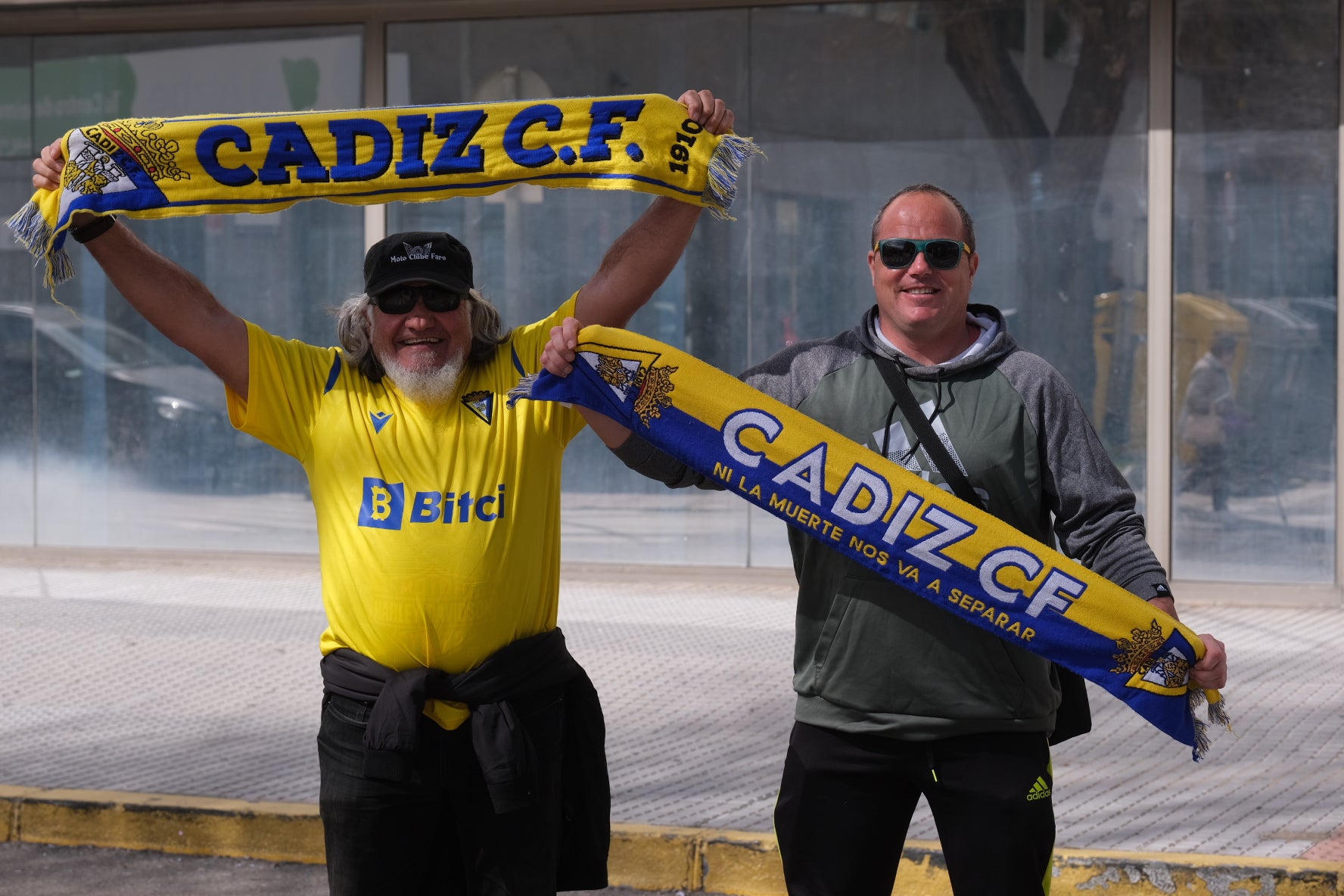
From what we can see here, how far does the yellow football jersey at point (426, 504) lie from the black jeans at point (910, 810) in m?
0.77

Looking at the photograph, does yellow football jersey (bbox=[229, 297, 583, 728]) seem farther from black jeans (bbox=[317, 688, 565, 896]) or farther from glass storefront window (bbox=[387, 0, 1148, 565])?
glass storefront window (bbox=[387, 0, 1148, 565])

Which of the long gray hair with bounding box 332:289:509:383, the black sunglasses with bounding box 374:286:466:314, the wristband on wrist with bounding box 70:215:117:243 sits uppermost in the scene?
the wristband on wrist with bounding box 70:215:117:243

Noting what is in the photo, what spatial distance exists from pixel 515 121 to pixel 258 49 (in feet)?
26.6

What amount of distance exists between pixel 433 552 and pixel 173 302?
0.87 metres

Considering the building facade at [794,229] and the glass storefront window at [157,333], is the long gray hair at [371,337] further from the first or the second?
the glass storefront window at [157,333]

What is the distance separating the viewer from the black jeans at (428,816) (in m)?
3.68

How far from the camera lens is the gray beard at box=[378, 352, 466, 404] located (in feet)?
12.3

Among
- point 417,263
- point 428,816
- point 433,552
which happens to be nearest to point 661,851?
point 428,816

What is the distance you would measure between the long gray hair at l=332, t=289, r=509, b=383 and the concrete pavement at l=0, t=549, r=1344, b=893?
96.6 inches

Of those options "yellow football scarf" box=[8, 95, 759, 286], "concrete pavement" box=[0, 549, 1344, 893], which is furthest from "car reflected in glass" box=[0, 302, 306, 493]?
"yellow football scarf" box=[8, 95, 759, 286]

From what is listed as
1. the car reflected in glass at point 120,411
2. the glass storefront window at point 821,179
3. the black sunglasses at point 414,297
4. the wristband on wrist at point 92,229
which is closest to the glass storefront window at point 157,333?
the car reflected in glass at point 120,411

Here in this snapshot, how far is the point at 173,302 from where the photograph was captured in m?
3.79

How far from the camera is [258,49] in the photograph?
37.6 feet

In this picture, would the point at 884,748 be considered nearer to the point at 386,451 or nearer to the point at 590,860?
the point at 590,860
